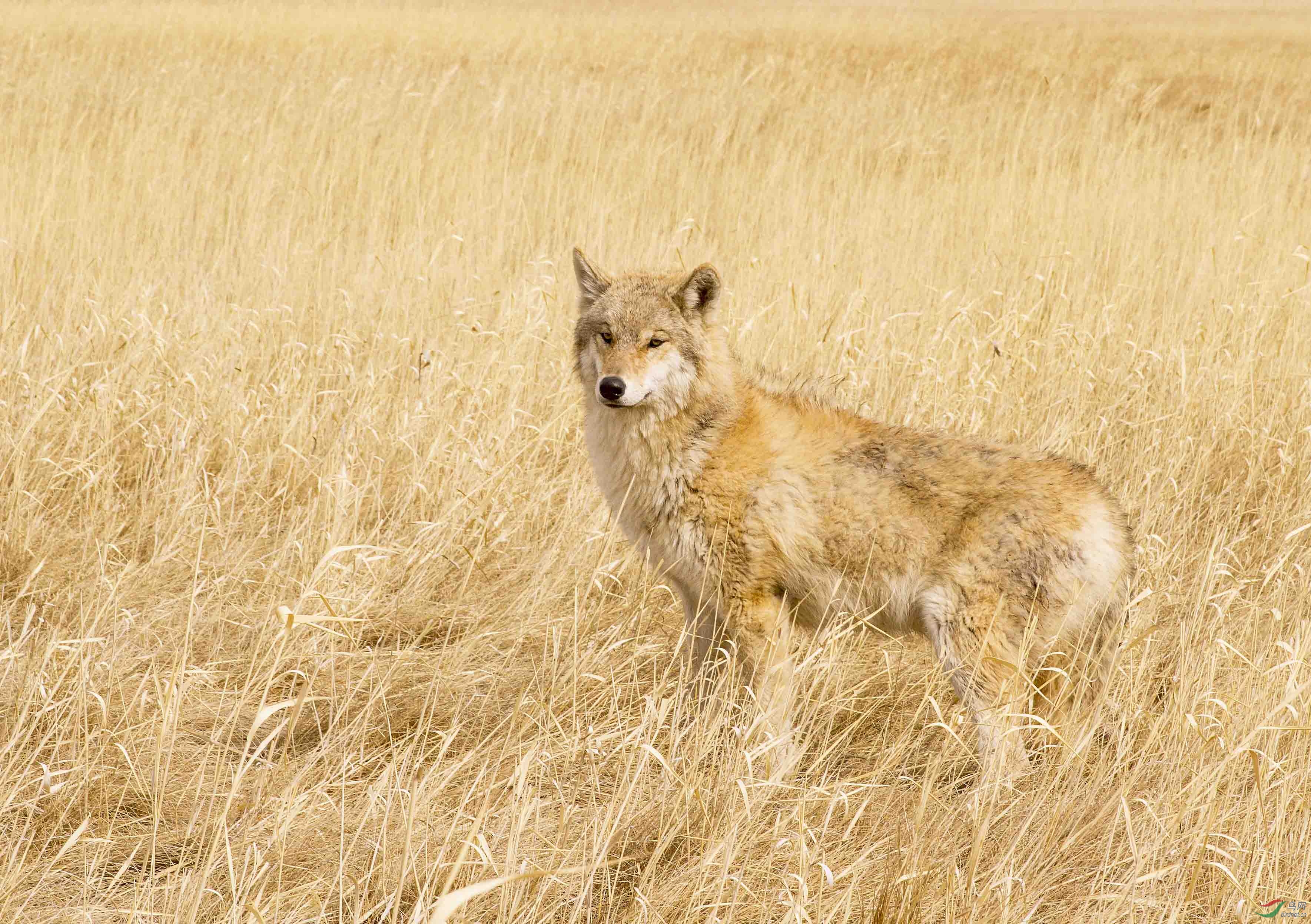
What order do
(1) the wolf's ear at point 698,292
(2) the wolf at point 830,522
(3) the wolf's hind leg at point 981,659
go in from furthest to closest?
(1) the wolf's ear at point 698,292 → (2) the wolf at point 830,522 → (3) the wolf's hind leg at point 981,659

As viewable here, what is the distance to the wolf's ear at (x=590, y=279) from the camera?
4164mm

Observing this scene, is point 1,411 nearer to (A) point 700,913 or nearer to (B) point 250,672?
(B) point 250,672

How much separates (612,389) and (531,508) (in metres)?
1.01

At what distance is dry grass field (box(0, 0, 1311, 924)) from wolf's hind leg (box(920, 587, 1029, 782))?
127mm

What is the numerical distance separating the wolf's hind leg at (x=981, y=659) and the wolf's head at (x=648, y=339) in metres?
1.12

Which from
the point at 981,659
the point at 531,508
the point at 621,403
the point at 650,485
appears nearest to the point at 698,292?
the point at 621,403

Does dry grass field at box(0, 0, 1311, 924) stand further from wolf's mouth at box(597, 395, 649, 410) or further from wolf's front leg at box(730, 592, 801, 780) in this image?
wolf's mouth at box(597, 395, 649, 410)

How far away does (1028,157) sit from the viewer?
34.7 ft

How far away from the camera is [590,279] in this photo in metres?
4.21

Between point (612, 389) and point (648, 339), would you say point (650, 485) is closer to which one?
point (612, 389)

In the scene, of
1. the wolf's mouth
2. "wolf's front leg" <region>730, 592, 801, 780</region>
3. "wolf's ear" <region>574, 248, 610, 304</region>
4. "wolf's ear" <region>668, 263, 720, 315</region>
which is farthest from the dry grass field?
"wolf's ear" <region>668, 263, 720, 315</region>

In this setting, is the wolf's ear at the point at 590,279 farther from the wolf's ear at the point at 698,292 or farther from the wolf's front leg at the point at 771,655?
the wolf's front leg at the point at 771,655

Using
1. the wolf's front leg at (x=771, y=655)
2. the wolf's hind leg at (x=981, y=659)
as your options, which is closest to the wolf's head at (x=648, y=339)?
the wolf's front leg at (x=771, y=655)

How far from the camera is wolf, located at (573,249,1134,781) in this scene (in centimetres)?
320
